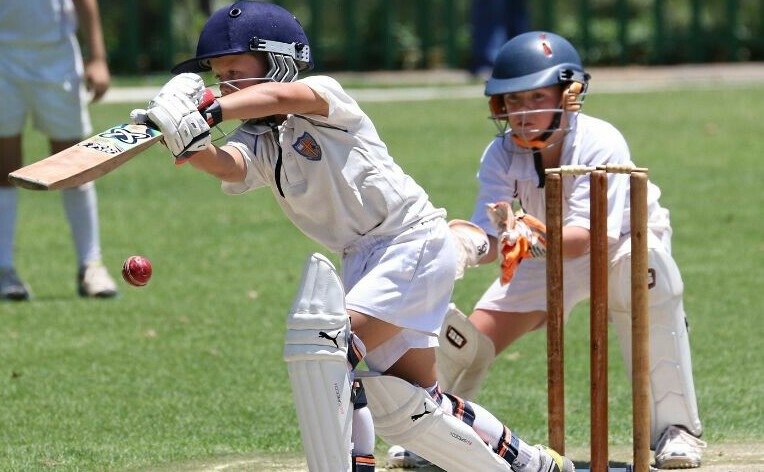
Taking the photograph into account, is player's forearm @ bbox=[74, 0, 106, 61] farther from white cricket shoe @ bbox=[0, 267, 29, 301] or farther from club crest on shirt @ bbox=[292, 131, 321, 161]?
club crest on shirt @ bbox=[292, 131, 321, 161]

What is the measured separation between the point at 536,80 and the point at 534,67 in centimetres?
5

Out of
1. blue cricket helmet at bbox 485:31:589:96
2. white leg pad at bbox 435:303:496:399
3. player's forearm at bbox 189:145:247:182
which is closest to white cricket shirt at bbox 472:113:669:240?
blue cricket helmet at bbox 485:31:589:96

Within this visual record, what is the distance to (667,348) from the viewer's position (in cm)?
515

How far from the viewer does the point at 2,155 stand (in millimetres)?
8289

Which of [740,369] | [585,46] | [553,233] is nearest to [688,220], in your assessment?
[740,369]

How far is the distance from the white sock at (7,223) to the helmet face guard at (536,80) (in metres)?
3.88

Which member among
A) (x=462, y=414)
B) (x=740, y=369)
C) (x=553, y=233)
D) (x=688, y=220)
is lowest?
(x=688, y=220)

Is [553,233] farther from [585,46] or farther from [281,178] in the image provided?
[585,46]

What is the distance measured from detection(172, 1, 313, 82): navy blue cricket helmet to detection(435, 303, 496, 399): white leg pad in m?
1.39

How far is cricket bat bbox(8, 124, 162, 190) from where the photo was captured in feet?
11.5

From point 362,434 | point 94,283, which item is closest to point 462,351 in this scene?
point 362,434

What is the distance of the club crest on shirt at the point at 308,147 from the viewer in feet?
13.8

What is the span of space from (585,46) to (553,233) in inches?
747

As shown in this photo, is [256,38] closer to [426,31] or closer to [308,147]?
[308,147]
